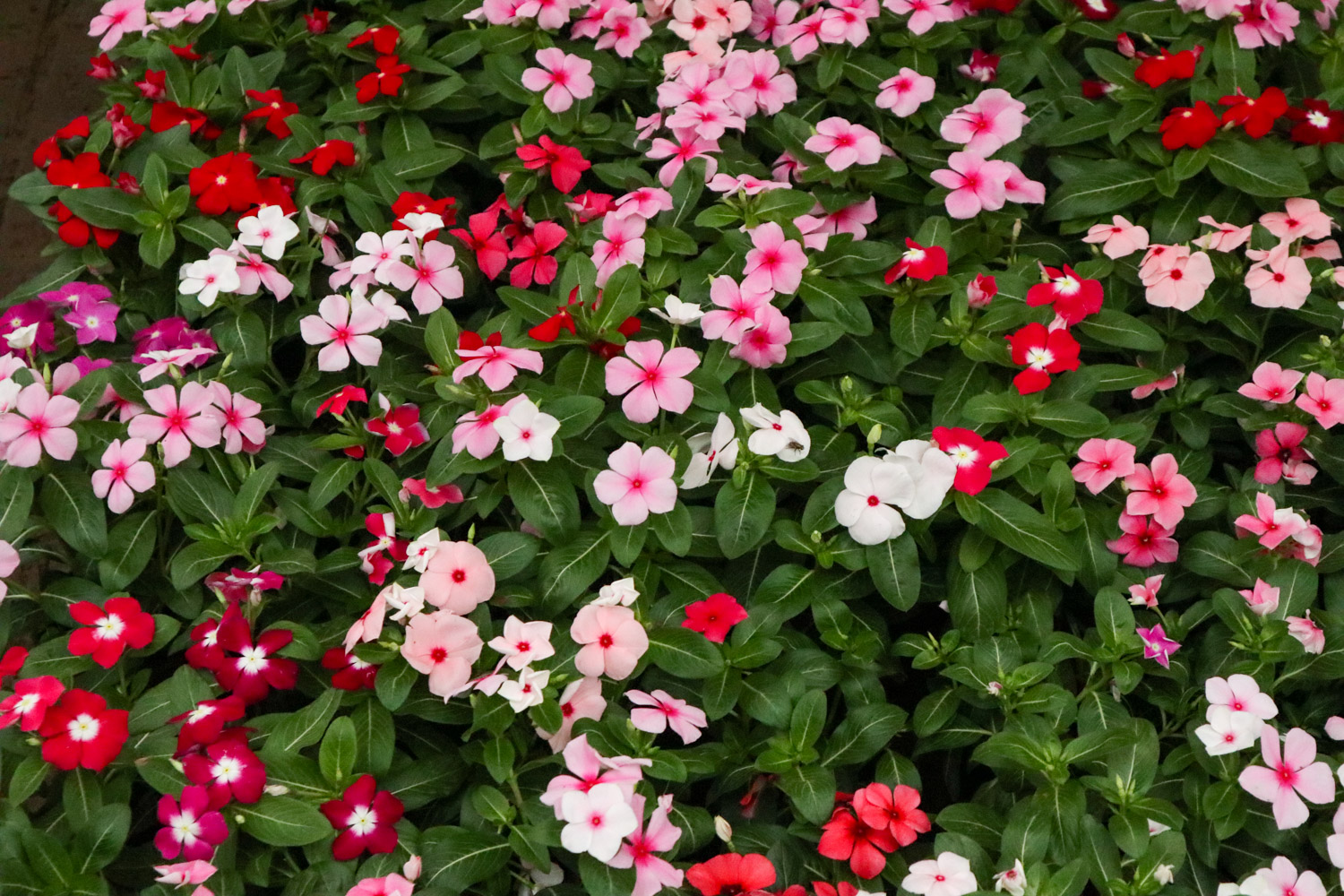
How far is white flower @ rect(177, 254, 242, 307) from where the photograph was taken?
81.2 inches

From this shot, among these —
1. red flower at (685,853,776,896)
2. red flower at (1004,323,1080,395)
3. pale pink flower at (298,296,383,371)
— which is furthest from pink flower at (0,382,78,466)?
red flower at (1004,323,1080,395)

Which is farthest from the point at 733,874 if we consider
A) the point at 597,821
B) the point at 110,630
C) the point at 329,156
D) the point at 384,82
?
the point at 384,82

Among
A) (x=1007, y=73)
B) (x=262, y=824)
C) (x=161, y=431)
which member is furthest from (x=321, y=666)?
(x=1007, y=73)

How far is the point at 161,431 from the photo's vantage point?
191cm

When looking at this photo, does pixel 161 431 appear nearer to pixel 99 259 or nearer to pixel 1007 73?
pixel 99 259

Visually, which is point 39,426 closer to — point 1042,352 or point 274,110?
point 274,110

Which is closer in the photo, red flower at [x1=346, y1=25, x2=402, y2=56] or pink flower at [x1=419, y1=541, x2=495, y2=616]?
pink flower at [x1=419, y1=541, x2=495, y2=616]

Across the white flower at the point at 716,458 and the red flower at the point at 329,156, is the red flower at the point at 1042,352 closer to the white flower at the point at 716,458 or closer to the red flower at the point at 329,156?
the white flower at the point at 716,458

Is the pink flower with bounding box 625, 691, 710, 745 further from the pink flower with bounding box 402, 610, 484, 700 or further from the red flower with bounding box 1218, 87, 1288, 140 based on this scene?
the red flower with bounding box 1218, 87, 1288, 140

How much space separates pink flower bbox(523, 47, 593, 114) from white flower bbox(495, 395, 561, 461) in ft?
2.78

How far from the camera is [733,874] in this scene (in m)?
1.57

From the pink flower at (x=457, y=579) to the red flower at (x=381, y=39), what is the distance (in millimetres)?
1207

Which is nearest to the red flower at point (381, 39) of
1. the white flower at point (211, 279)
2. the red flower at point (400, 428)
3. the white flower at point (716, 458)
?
the white flower at point (211, 279)

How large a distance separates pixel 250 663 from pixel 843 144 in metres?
1.44
